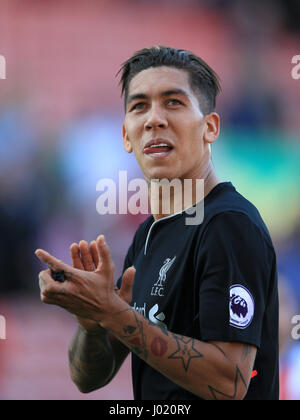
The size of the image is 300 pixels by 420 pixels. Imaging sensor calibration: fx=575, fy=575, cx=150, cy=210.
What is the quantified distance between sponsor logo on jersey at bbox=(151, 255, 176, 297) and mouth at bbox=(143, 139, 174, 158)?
17.8 inches

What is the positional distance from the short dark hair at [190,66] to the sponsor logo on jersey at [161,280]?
2.38 ft

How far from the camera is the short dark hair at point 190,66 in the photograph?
2.52 metres

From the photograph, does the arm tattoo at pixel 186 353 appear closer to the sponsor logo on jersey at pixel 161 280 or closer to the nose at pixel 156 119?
the sponsor logo on jersey at pixel 161 280

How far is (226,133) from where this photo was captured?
7.01m

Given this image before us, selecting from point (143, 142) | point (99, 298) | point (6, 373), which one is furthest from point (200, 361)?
point (6, 373)

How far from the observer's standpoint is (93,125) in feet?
22.6

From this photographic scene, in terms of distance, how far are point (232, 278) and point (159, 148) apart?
73 centimetres

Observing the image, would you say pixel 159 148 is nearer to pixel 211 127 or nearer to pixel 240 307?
pixel 211 127

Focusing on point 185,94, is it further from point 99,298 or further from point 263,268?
point 99,298

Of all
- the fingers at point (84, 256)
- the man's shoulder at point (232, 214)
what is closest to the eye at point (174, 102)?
the man's shoulder at point (232, 214)
